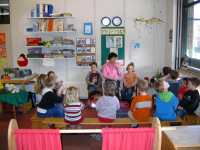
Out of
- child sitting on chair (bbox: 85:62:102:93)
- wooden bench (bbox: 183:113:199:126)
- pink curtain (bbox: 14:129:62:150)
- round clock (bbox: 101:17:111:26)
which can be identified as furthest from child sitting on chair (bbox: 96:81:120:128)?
round clock (bbox: 101:17:111:26)

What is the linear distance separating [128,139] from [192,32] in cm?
312

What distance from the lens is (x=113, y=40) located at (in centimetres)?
489

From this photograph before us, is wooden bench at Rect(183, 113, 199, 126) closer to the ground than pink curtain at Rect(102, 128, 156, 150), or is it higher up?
closer to the ground

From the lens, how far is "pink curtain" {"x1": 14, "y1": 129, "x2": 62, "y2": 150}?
Answer: 5.99 ft

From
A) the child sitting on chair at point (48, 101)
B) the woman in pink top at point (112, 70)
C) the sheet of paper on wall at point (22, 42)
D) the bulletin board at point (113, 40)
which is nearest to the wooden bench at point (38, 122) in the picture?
the child sitting on chair at point (48, 101)

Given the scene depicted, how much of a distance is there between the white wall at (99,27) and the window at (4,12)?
16 cm

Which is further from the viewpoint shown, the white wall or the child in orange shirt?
the white wall

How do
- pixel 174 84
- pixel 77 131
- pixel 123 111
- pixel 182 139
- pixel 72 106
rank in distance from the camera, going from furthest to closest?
pixel 123 111, pixel 174 84, pixel 72 106, pixel 182 139, pixel 77 131

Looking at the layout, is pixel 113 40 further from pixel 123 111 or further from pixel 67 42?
pixel 123 111

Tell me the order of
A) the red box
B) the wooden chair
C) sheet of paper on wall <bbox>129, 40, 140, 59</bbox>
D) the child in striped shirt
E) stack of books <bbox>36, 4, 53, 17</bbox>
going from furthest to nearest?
sheet of paper on wall <bbox>129, 40, 140, 59</bbox>
the red box
stack of books <bbox>36, 4, 53, 17</bbox>
the child in striped shirt
the wooden chair

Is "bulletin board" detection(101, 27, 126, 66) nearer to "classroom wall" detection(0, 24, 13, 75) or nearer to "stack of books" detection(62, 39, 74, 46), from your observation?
"stack of books" detection(62, 39, 74, 46)

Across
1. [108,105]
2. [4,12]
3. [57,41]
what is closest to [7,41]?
[4,12]

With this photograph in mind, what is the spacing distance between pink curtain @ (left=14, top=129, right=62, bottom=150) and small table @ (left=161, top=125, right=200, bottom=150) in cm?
118

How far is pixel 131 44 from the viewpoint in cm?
493
